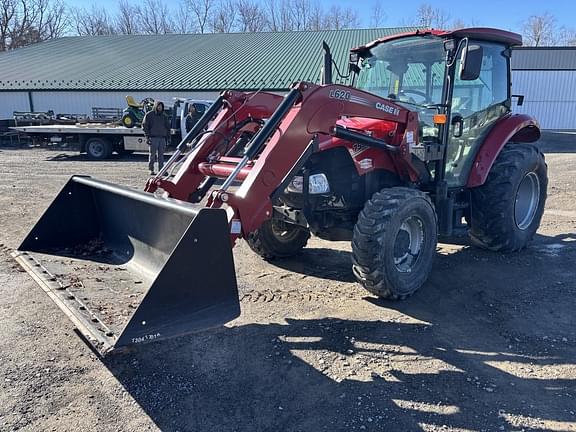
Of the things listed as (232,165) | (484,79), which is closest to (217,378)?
(232,165)

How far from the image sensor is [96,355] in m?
3.69

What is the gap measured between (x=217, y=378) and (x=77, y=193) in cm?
258

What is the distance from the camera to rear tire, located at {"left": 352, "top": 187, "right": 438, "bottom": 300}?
14.1 feet

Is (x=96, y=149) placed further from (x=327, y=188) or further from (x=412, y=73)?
(x=327, y=188)

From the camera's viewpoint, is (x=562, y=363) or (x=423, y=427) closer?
(x=423, y=427)

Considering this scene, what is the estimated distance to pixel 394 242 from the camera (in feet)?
14.6

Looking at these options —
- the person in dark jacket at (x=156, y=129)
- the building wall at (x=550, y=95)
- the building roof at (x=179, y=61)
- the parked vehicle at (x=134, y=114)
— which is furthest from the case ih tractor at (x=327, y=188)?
the building wall at (x=550, y=95)

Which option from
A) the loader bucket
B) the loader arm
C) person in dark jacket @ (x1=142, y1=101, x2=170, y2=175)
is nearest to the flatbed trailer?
person in dark jacket @ (x1=142, y1=101, x2=170, y2=175)

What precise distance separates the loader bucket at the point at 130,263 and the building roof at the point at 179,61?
18354 millimetres

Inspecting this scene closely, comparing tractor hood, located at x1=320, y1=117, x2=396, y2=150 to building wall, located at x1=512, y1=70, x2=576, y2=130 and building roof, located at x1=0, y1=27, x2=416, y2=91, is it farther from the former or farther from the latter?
building wall, located at x1=512, y1=70, x2=576, y2=130

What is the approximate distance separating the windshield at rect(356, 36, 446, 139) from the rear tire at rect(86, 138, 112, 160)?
13.3 meters

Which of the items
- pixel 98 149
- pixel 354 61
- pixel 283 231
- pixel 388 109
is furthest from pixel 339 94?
pixel 98 149

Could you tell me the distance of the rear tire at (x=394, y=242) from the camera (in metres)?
4.30

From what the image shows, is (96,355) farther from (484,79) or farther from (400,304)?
(484,79)
